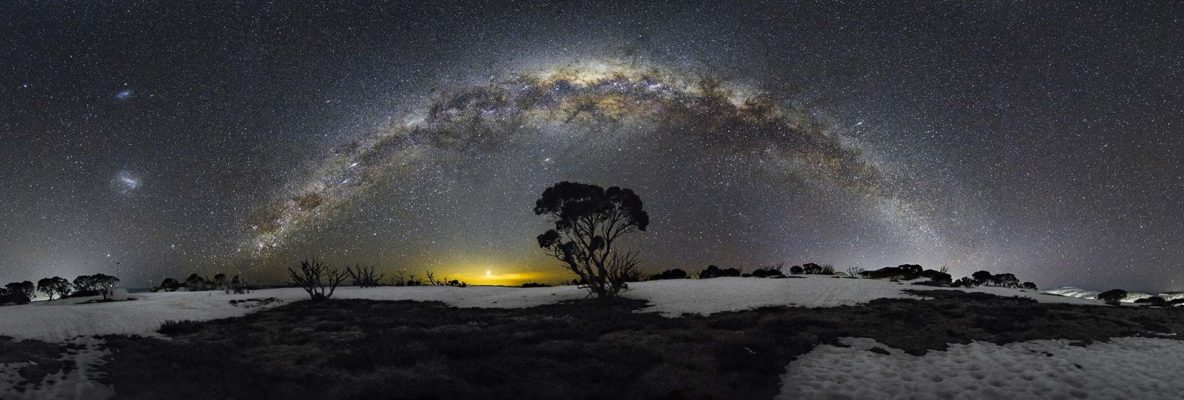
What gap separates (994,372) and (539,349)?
11553 millimetres

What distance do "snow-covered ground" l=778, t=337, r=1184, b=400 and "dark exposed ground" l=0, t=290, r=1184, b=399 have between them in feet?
2.55

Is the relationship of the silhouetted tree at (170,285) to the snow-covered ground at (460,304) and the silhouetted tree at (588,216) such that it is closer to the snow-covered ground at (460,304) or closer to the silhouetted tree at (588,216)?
the snow-covered ground at (460,304)

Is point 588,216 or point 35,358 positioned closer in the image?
point 35,358

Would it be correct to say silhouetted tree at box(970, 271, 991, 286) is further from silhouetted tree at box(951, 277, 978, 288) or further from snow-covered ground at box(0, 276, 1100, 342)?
snow-covered ground at box(0, 276, 1100, 342)

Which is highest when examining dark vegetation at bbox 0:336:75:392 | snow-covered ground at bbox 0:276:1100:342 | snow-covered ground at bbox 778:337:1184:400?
snow-covered ground at bbox 0:276:1100:342

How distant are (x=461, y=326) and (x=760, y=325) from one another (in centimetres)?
1146

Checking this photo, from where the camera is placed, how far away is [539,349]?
1627 cm

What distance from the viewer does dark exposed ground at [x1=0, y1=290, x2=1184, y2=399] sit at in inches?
488

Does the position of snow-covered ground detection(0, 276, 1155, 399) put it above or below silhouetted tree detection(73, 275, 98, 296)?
below

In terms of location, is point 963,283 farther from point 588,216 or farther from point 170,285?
point 170,285

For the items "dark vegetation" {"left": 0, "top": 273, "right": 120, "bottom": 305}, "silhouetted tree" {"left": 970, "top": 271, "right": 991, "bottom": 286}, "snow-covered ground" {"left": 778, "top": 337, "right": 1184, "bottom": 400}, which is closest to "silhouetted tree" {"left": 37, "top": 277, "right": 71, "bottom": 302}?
"dark vegetation" {"left": 0, "top": 273, "right": 120, "bottom": 305}

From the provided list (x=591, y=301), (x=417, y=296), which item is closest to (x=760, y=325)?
(x=591, y=301)

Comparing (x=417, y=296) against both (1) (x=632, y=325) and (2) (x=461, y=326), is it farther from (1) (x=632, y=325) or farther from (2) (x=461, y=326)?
(1) (x=632, y=325)

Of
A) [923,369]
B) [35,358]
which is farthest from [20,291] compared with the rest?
[923,369]
